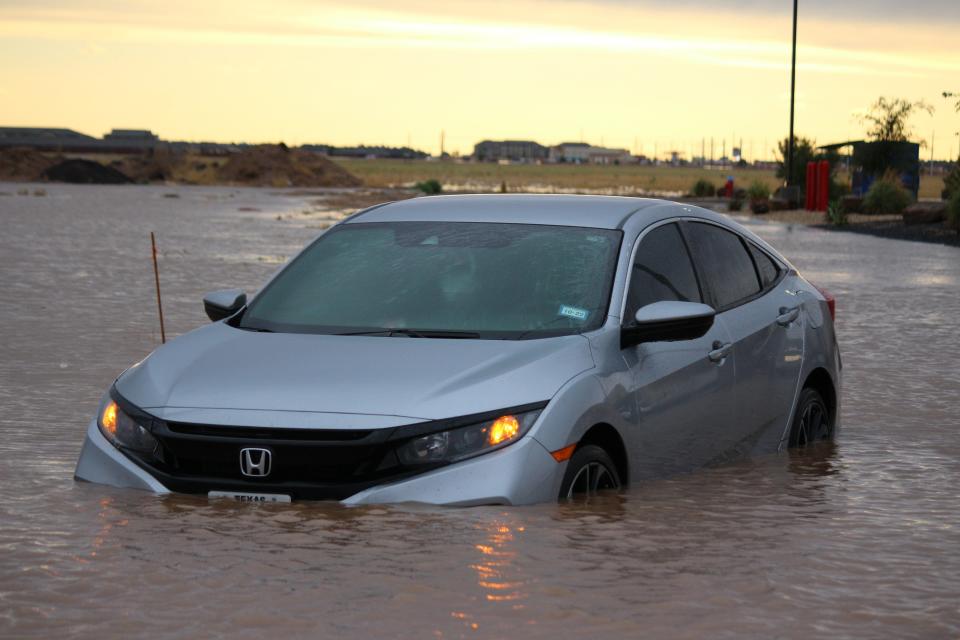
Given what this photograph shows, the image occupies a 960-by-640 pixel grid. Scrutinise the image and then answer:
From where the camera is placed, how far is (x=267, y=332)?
7609 mm

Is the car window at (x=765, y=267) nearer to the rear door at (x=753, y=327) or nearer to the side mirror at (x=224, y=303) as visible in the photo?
the rear door at (x=753, y=327)

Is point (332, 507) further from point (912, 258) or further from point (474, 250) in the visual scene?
point (912, 258)

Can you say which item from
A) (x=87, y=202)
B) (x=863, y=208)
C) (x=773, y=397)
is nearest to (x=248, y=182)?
(x=87, y=202)

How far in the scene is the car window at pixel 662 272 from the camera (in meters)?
7.82

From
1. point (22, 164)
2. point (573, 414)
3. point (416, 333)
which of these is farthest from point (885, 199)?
point (22, 164)

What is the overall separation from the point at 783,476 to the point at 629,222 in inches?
60.0

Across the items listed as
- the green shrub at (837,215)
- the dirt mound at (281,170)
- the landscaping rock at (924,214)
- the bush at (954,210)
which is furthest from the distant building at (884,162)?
the dirt mound at (281,170)

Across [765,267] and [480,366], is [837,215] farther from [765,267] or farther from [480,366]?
[480,366]

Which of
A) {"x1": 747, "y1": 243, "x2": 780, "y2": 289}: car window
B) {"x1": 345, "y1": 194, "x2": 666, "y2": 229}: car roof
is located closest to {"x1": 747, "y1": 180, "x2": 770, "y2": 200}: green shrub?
{"x1": 747, "y1": 243, "x2": 780, "y2": 289}: car window

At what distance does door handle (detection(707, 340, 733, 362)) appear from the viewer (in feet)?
26.3

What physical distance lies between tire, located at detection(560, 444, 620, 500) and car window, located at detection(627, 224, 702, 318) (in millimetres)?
780

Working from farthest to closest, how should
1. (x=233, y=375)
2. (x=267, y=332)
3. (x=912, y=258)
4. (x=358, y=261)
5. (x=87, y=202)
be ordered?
(x=87, y=202) < (x=912, y=258) < (x=358, y=261) < (x=267, y=332) < (x=233, y=375)

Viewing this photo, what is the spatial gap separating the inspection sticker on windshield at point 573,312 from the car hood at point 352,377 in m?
0.28

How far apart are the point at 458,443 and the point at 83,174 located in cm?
10875
